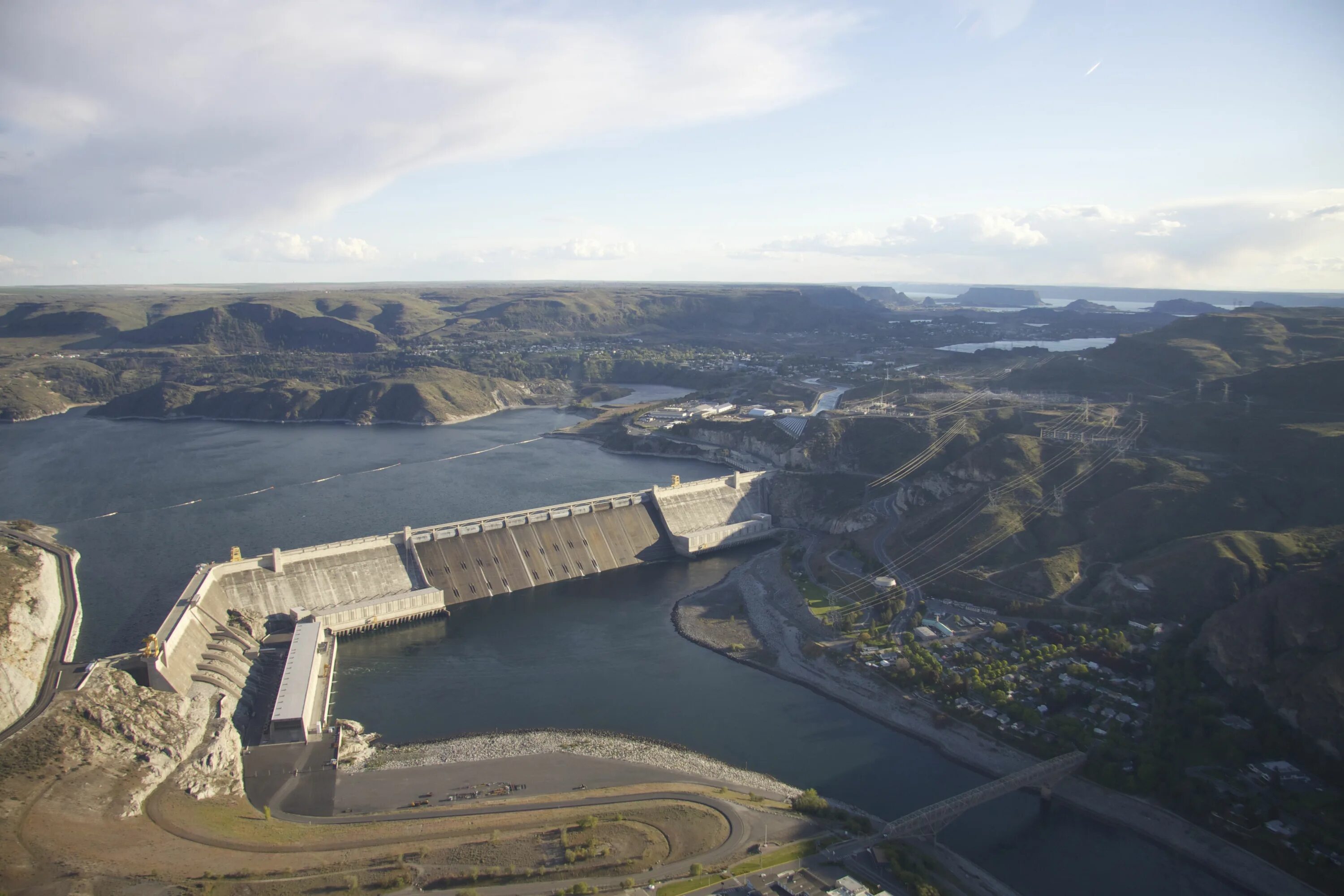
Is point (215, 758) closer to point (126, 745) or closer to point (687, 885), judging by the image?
point (126, 745)

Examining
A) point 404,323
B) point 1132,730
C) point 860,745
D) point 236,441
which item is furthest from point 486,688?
point 404,323

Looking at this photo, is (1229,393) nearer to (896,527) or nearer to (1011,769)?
(896,527)

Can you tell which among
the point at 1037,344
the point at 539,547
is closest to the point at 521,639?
the point at 539,547

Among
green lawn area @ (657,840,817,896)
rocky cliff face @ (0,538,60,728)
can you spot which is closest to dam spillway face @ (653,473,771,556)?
green lawn area @ (657,840,817,896)

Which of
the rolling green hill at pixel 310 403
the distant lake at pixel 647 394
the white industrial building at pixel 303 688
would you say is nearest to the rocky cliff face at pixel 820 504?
the white industrial building at pixel 303 688

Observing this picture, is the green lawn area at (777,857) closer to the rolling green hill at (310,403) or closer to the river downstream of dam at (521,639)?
the river downstream of dam at (521,639)

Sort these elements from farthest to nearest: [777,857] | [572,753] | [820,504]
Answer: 1. [820,504]
2. [572,753]
3. [777,857]
